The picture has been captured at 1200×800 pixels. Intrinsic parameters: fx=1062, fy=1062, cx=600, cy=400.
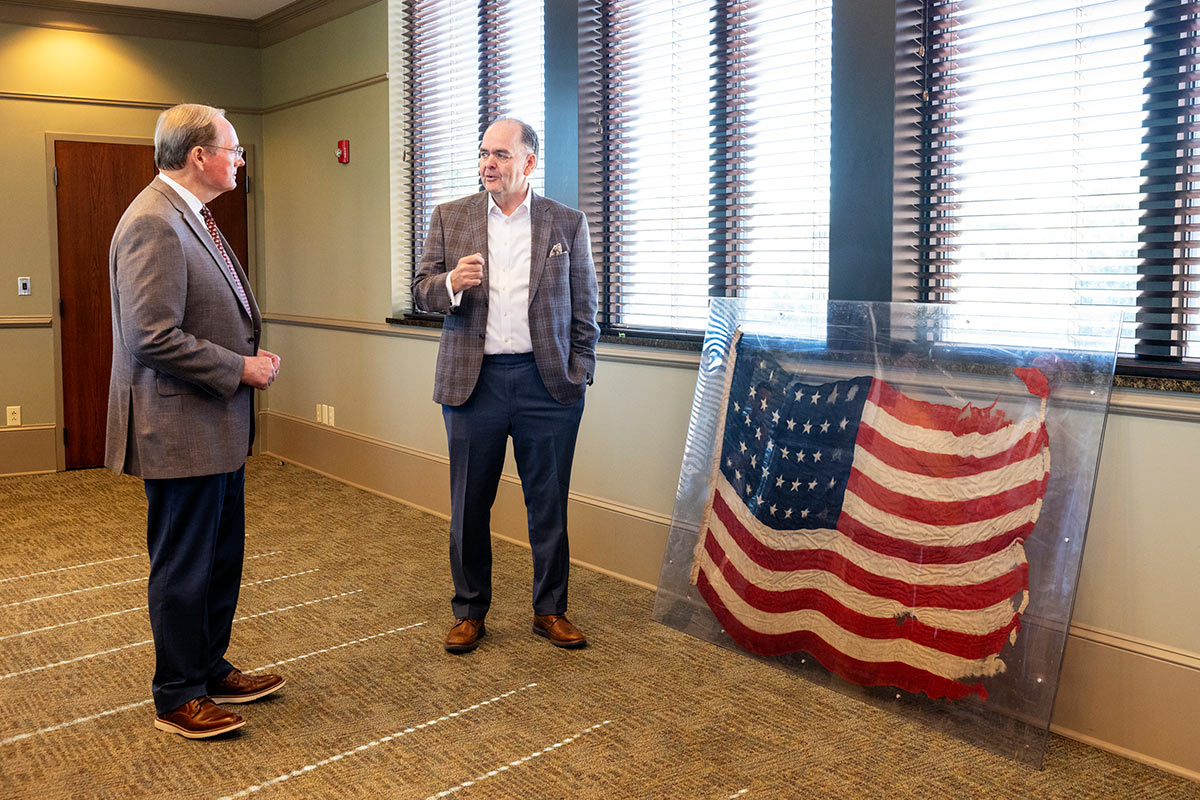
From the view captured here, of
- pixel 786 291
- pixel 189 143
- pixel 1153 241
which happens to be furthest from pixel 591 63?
pixel 1153 241

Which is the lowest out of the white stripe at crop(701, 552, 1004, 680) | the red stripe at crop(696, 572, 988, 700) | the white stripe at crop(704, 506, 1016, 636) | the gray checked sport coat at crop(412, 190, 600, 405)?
the red stripe at crop(696, 572, 988, 700)

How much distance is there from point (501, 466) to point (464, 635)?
545 millimetres

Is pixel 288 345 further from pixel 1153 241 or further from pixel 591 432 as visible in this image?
pixel 1153 241

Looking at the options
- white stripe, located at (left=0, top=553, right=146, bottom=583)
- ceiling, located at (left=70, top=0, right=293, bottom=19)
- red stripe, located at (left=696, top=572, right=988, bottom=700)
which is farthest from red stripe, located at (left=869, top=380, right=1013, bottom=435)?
ceiling, located at (left=70, top=0, right=293, bottom=19)

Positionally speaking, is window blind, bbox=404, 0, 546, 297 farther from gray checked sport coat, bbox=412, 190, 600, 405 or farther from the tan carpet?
the tan carpet

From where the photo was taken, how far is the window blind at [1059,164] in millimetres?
2641

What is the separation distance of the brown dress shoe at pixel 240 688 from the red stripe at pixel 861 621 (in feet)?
4.60

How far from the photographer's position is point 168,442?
2.54 meters

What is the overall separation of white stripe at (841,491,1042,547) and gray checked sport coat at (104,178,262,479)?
171cm

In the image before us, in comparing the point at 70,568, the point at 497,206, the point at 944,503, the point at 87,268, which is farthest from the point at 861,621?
the point at 87,268

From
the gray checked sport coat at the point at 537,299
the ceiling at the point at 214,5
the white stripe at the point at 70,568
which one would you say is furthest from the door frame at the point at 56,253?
the gray checked sport coat at the point at 537,299

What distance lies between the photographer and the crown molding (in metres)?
6.04

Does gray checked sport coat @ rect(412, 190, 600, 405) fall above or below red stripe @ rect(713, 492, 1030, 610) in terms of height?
above

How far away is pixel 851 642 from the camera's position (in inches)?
118
